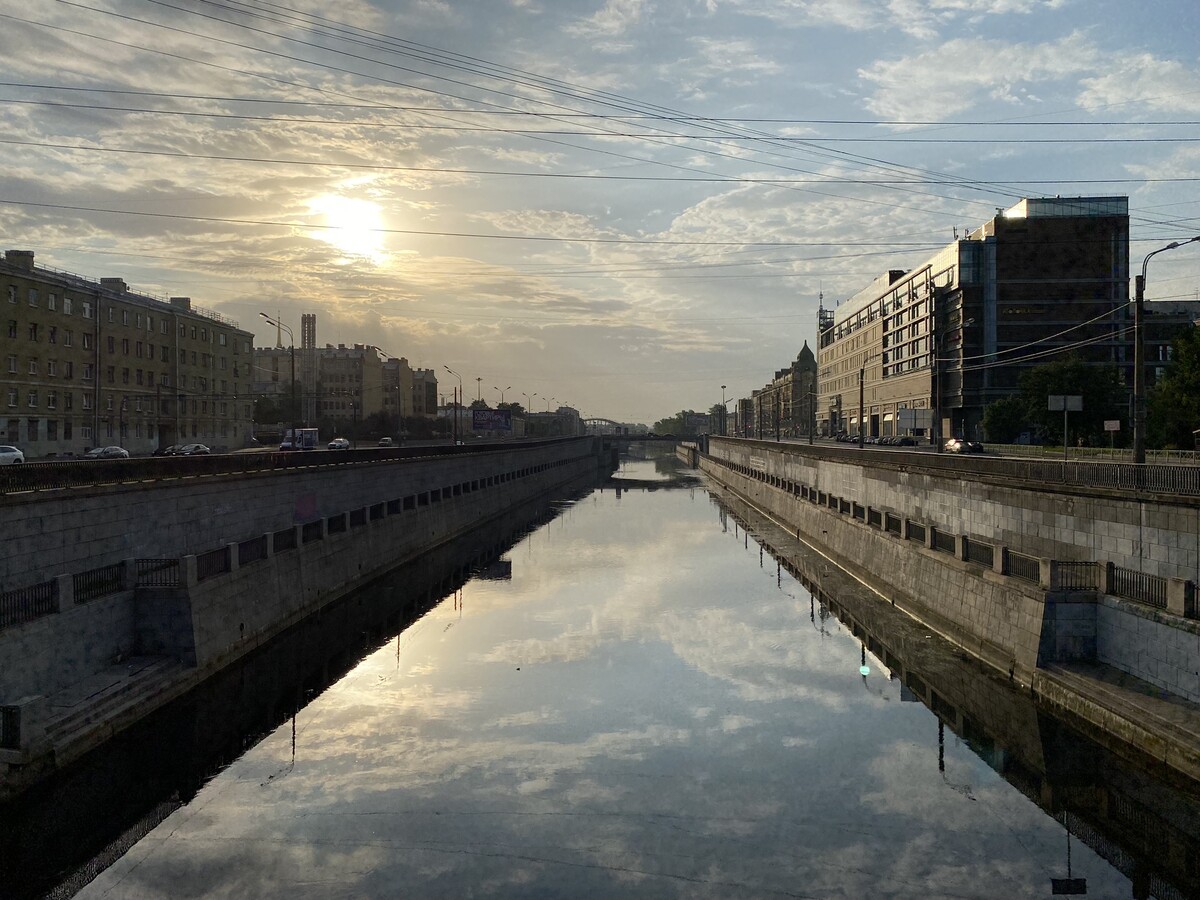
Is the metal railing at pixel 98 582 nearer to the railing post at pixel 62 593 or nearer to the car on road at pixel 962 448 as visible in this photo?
the railing post at pixel 62 593

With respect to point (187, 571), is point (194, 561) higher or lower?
higher

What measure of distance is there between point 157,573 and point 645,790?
16669 mm

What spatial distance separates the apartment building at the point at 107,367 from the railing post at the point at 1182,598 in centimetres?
7204

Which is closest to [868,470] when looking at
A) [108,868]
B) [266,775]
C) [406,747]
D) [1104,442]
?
[1104,442]

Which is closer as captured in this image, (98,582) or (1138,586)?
(1138,586)

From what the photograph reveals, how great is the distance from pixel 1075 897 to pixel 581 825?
9837 mm

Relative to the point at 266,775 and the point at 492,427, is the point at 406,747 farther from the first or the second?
the point at 492,427

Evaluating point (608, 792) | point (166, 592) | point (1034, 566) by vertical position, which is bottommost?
point (608, 792)

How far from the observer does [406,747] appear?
2455 cm

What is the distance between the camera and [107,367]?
77.2m

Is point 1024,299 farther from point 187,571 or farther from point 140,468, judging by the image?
point 187,571

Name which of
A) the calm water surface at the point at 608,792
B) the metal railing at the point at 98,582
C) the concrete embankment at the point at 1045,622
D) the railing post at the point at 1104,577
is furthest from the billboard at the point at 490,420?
the railing post at the point at 1104,577

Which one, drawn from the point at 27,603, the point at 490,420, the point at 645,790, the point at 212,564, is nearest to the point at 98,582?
the point at 27,603

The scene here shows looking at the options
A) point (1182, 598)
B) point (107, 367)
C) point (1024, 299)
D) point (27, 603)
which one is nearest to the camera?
point (1182, 598)
